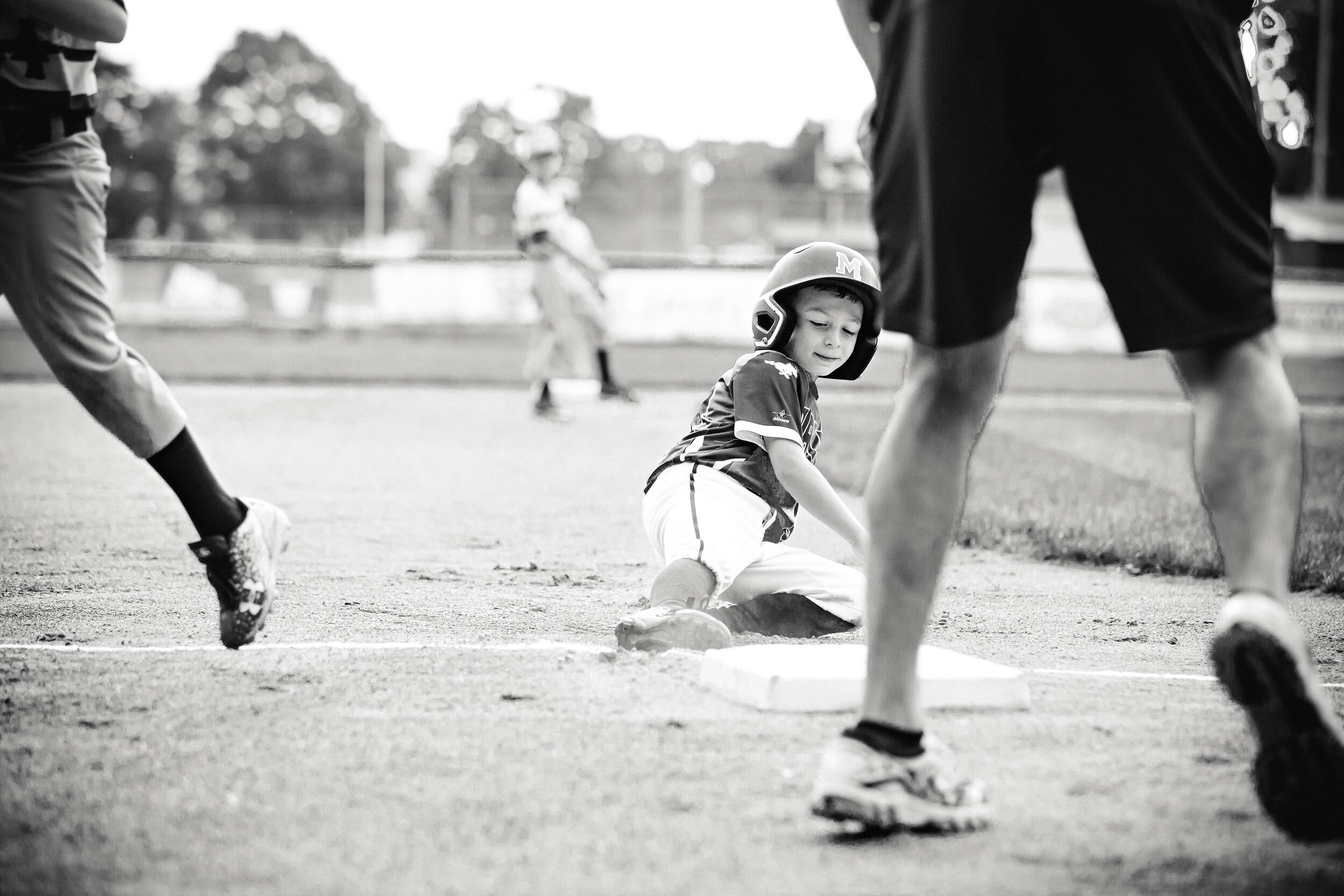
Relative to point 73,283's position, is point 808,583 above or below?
below

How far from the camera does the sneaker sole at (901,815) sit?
78.1 inches

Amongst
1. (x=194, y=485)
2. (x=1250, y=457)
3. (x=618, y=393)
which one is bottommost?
(x=618, y=393)

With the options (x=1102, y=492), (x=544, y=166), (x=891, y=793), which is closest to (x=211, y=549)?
(x=891, y=793)

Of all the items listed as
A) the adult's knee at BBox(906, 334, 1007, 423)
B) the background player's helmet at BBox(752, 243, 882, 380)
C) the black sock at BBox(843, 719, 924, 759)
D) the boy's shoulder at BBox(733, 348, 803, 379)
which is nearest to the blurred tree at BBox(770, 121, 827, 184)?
the background player's helmet at BBox(752, 243, 882, 380)

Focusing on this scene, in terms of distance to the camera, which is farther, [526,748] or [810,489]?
[810,489]

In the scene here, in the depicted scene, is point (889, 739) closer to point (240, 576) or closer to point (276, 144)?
point (240, 576)

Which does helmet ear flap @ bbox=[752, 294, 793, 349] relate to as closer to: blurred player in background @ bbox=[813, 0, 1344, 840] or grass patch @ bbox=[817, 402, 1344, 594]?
blurred player in background @ bbox=[813, 0, 1344, 840]

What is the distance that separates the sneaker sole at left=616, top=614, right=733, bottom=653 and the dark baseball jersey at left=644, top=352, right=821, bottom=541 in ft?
1.74

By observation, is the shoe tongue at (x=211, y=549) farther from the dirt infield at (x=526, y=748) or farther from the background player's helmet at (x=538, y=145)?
the background player's helmet at (x=538, y=145)

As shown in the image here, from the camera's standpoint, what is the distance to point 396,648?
3.26 metres

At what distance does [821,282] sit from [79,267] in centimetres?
175

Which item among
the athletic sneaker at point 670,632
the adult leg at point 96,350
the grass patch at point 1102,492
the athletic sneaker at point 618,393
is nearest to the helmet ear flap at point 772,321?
the athletic sneaker at point 670,632

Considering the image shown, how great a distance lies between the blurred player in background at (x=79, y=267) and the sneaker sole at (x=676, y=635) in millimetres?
816

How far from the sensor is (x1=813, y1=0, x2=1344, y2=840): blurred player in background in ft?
6.60
